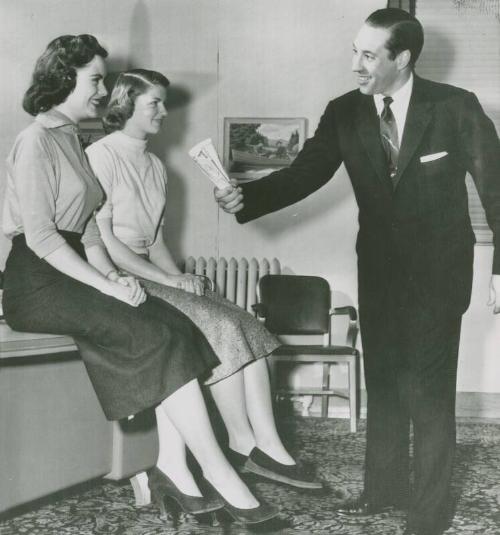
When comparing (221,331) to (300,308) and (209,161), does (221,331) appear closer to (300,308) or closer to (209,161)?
(209,161)

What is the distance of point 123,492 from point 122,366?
0.85 metres

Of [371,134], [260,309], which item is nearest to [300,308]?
[260,309]

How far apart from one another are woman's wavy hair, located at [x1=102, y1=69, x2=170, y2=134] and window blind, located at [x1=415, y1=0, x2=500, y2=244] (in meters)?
2.58

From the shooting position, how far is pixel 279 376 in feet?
16.5

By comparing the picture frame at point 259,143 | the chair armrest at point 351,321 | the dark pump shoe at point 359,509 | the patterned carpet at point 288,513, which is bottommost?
the patterned carpet at point 288,513

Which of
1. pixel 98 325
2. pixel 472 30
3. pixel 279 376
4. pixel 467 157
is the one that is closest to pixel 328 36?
pixel 472 30

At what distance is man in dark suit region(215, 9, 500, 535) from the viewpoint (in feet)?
7.31

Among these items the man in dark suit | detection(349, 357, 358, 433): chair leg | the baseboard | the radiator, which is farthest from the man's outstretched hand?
the baseboard

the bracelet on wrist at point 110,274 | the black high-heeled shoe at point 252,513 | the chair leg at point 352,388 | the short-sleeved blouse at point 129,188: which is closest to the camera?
the black high-heeled shoe at point 252,513

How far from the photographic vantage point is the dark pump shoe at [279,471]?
2.45 meters

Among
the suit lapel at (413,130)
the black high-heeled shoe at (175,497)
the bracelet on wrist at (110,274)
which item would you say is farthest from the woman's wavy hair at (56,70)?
the black high-heeled shoe at (175,497)

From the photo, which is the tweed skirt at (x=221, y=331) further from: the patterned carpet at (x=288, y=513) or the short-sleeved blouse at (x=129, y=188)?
the patterned carpet at (x=288, y=513)

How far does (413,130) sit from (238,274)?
2764mm

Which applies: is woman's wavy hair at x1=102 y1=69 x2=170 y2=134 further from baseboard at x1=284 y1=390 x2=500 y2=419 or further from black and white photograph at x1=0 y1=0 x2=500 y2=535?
baseboard at x1=284 y1=390 x2=500 y2=419
